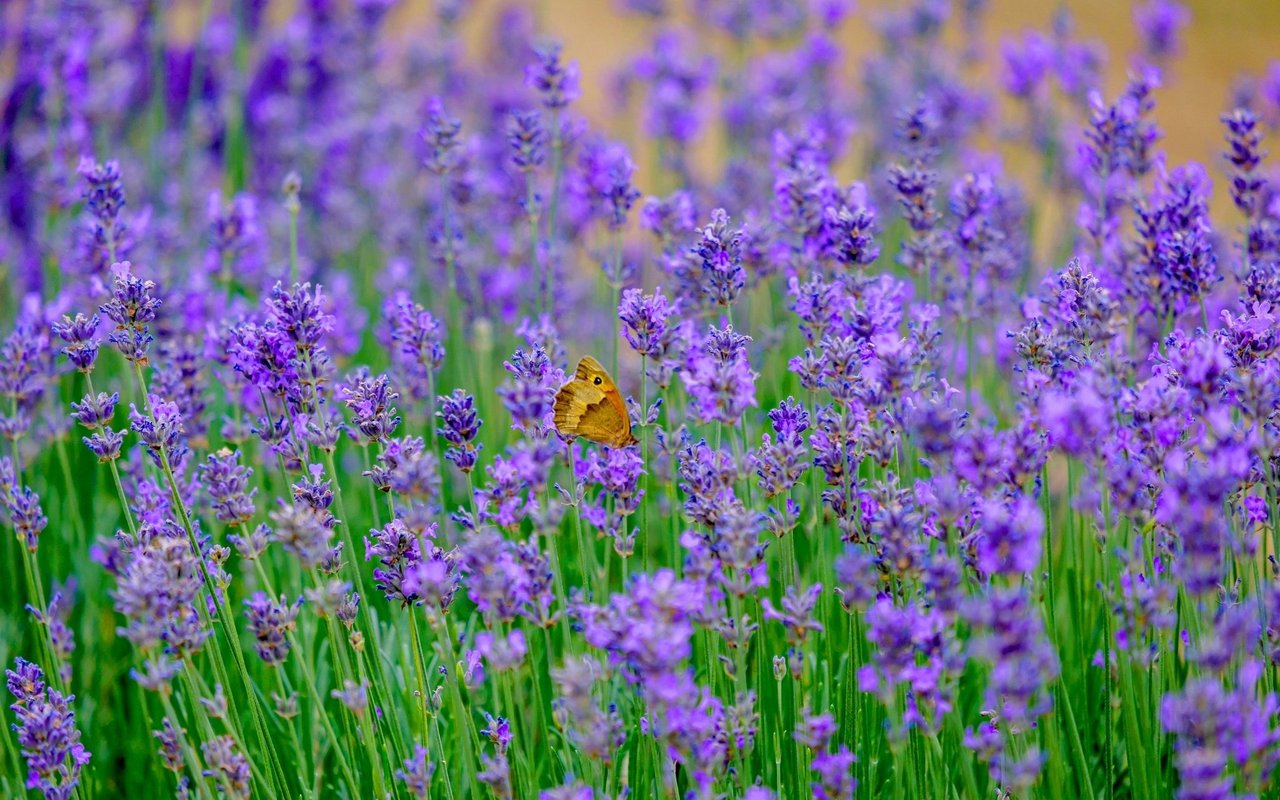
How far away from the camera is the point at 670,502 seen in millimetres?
2506

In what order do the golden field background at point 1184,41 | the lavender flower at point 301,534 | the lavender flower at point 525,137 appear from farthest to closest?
the golden field background at point 1184,41 < the lavender flower at point 525,137 < the lavender flower at point 301,534

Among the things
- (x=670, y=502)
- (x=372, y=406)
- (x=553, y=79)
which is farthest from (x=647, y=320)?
(x=553, y=79)

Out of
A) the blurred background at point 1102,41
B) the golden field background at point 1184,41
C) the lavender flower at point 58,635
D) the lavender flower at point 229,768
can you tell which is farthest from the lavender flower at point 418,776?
the golden field background at point 1184,41

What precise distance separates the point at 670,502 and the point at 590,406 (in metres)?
0.57

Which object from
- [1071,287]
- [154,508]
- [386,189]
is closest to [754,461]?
[1071,287]

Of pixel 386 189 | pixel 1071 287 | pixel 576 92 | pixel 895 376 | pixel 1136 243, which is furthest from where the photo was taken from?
pixel 386 189

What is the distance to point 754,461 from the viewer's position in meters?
1.88

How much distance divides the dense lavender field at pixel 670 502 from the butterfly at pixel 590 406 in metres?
0.05

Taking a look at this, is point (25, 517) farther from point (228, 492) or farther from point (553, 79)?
point (553, 79)

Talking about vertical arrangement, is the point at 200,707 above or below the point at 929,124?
below

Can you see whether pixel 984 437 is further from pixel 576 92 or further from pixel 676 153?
pixel 676 153

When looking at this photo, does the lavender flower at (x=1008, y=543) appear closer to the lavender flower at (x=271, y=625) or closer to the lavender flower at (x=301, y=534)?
the lavender flower at (x=301, y=534)

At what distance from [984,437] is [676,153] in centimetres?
343

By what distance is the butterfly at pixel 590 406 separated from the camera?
198 cm
